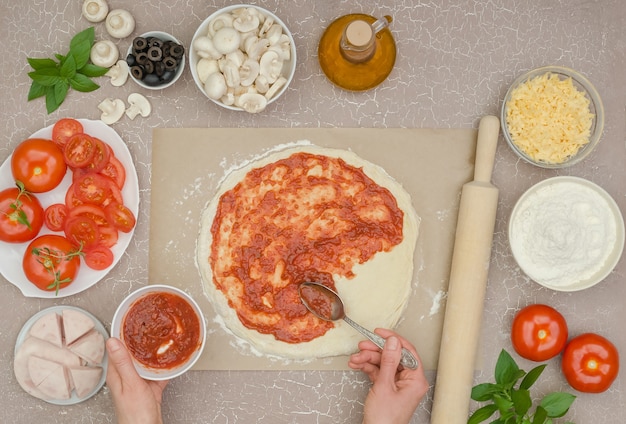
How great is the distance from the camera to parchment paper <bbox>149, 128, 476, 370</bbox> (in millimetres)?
2539

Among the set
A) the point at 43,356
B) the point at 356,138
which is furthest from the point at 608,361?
the point at 43,356

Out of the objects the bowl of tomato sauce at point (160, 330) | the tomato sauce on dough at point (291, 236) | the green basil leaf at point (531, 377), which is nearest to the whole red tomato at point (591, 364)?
the green basil leaf at point (531, 377)

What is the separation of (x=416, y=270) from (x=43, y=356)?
61.1 inches

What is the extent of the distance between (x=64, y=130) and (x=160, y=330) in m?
0.89

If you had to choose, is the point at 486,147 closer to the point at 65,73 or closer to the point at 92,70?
the point at 92,70

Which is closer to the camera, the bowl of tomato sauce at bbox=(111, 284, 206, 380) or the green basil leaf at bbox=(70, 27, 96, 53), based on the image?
the bowl of tomato sauce at bbox=(111, 284, 206, 380)

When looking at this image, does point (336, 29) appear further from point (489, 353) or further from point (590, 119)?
point (489, 353)

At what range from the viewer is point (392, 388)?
2379 mm

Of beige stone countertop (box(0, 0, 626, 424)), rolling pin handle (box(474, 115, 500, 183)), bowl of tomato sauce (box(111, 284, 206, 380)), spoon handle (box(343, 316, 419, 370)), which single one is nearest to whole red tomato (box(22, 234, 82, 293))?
beige stone countertop (box(0, 0, 626, 424))

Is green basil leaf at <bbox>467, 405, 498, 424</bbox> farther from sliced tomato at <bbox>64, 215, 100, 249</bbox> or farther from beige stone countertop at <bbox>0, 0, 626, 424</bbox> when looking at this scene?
sliced tomato at <bbox>64, 215, 100, 249</bbox>

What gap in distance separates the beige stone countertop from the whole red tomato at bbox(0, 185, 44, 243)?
26 centimetres

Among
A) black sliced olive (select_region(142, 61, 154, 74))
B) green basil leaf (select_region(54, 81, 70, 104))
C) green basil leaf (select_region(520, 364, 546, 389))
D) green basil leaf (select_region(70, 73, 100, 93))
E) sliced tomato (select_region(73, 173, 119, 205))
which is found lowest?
green basil leaf (select_region(520, 364, 546, 389))

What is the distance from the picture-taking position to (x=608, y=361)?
244cm

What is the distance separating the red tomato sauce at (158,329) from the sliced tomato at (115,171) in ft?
1.63
